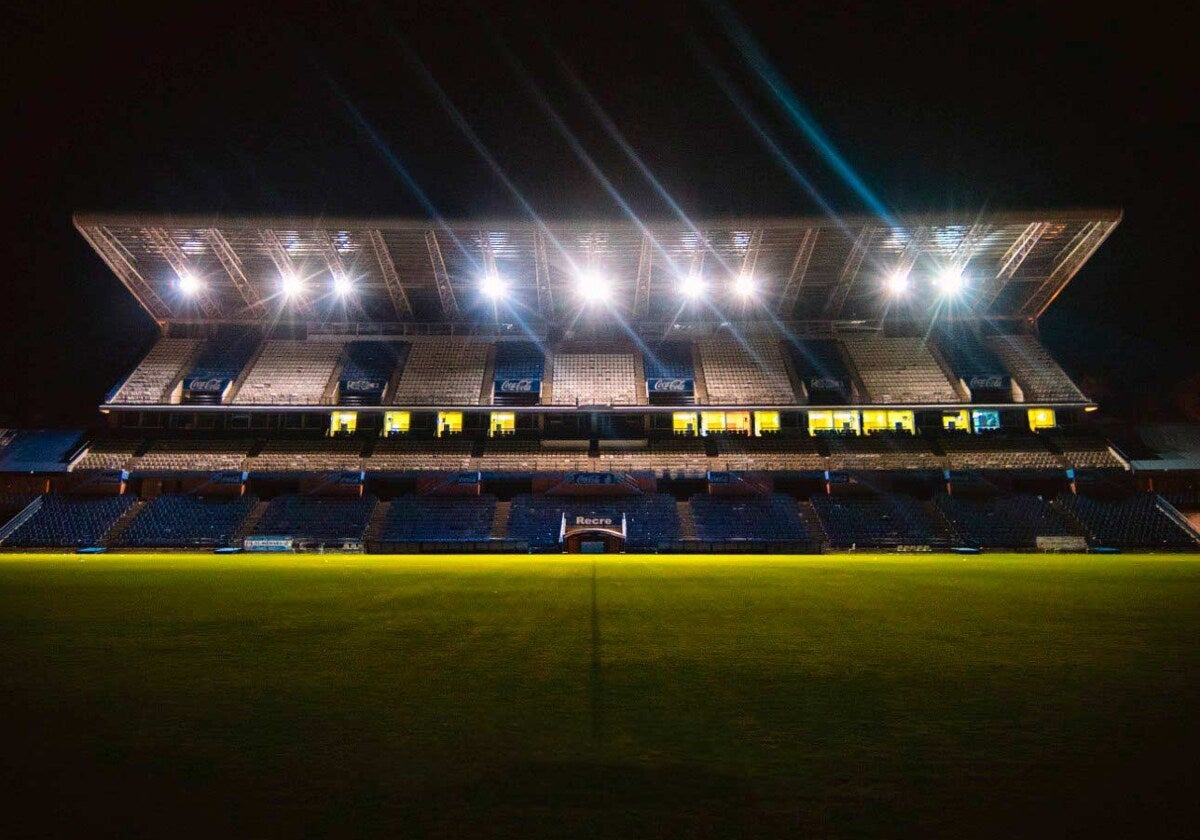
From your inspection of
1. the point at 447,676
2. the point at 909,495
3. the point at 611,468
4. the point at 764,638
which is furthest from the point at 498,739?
the point at 909,495

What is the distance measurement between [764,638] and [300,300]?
42.7 meters

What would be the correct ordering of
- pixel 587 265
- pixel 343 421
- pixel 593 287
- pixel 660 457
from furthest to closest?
pixel 593 287 < pixel 343 421 < pixel 587 265 < pixel 660 457

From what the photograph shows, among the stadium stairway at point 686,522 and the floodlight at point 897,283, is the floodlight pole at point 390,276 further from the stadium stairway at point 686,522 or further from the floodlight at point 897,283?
the floodlight at point 897,283

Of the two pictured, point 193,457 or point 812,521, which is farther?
point 193,457

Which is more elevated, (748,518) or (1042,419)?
(1042,419)

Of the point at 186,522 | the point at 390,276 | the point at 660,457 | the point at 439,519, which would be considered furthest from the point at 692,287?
the point at 186,522

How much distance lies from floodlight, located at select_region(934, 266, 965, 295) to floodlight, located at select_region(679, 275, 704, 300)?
14857 millimetres

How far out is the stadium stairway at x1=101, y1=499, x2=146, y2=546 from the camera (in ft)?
108

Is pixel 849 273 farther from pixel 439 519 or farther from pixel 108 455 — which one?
pixel 108 455

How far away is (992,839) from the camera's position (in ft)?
8.15

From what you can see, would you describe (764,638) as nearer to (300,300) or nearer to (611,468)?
(611,468)

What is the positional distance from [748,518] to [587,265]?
59.1 feet

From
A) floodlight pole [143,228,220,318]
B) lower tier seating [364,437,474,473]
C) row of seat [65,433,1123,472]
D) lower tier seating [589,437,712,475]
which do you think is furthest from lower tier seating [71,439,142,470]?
lower tier seating [589,437,712,475]

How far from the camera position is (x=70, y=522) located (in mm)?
33750
